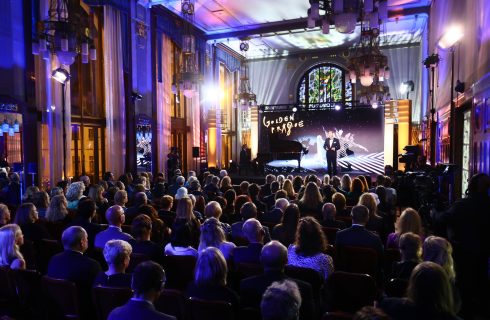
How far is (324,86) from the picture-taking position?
21.5m

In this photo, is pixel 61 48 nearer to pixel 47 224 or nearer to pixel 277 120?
pixel 47 224

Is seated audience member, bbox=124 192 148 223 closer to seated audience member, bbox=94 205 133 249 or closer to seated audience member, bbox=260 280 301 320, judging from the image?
seated audience member, bbox=94 205 133 249

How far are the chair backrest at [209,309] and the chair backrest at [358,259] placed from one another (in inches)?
66.5

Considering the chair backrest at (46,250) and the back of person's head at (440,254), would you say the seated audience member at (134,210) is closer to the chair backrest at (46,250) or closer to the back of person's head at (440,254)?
the chair backrest at (46,250)

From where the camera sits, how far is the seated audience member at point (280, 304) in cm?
176

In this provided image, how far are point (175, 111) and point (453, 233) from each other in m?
13.4

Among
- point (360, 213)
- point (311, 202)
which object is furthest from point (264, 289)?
point (311, 202)

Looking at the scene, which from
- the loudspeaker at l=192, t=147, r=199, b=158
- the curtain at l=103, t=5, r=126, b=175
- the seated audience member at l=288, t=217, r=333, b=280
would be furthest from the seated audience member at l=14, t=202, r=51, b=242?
the loudspeaker at l=192, t=147, r=199, b=158

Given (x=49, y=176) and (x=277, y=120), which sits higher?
(x=277, y=120)

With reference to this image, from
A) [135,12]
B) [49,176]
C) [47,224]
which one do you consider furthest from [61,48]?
[135,12]

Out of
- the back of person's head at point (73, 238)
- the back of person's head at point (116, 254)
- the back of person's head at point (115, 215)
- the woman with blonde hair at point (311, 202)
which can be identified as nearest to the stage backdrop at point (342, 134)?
the woman with blonde hair at point (311, 202)

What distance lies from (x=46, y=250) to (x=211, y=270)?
236 centimetres

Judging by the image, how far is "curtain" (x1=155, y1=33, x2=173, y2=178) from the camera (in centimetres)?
1400

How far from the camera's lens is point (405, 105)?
57.0 ft
